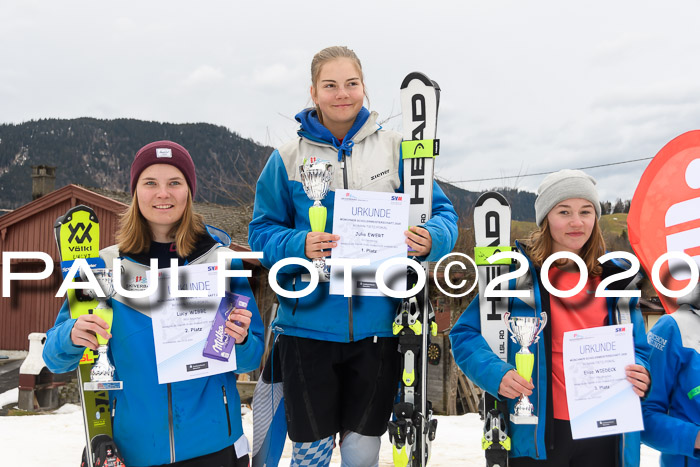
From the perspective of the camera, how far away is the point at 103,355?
2.20 meters

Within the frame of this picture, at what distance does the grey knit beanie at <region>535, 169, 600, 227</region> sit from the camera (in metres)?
2.49

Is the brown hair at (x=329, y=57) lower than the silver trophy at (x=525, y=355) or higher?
higher

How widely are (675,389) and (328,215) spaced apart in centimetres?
159

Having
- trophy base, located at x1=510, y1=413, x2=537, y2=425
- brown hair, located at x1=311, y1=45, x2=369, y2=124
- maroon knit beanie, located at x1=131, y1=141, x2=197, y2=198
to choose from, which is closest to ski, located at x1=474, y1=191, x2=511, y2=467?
trophy base, located at x1=510, y1=413, x2=537, y2=425

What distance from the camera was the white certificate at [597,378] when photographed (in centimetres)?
228

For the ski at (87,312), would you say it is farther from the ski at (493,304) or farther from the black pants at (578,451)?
the black pants at (578,451)

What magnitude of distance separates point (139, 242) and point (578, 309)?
1879 mm

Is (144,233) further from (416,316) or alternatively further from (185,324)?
(416,316)

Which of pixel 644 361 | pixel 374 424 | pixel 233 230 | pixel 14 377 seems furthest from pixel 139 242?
pixel 14 377

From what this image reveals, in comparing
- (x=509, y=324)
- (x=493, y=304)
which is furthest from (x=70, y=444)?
(x=509, y=324)

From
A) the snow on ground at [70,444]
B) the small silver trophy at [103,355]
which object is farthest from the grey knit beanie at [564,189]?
the snow on ground at [70,444]

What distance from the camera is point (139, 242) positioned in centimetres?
240

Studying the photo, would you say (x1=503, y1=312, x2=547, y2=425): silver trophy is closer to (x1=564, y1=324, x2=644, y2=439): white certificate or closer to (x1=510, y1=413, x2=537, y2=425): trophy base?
(x1=510, y1=413, x2=537, y2=425): trophy base

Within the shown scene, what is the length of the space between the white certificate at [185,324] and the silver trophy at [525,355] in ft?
3.80
